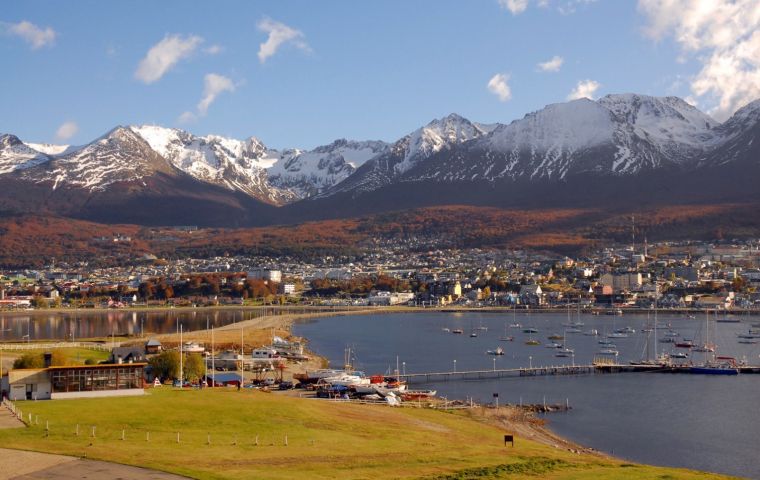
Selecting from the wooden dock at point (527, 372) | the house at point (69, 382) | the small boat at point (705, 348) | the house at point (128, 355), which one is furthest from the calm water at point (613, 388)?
the house at point (69, 382)

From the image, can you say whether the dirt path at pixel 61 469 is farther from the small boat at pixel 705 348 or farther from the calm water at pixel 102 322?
the calm water at pixel 102 322

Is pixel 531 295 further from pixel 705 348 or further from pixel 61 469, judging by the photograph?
pixel 61 469

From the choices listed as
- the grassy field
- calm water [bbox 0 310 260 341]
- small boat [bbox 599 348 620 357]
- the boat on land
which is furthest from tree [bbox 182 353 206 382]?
calm water [bbox 0 310 260 341]

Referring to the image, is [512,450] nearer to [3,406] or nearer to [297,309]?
[3,406]

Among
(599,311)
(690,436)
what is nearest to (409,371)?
(690,436)

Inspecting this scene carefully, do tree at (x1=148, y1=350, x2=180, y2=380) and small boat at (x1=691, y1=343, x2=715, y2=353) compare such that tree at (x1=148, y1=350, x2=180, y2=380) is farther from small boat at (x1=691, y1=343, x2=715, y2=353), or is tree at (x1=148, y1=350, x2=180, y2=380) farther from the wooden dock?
small boat at (x1=691, y1=343, x2=715, y2=353)

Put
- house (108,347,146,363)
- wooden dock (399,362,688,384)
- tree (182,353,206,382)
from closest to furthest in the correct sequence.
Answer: tree (182,353,206,382), house (108,347,146,363), wooden dock (399,362,688,384)
